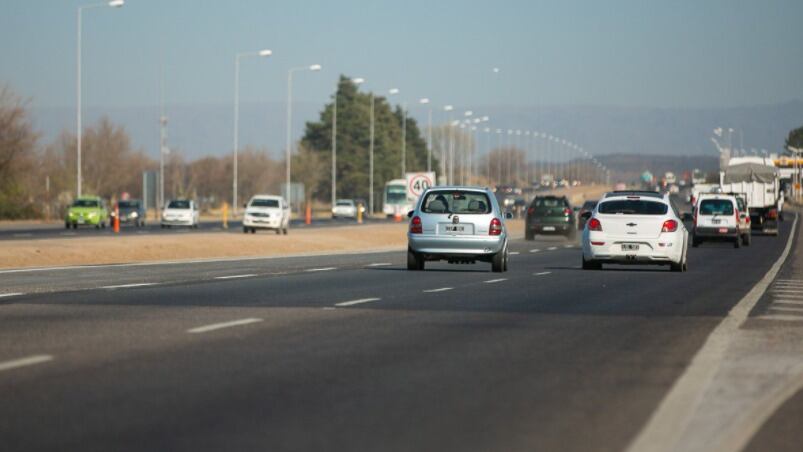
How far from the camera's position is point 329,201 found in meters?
182

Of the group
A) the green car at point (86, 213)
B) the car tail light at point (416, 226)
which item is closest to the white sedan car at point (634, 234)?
the car tail light at point (416, 226)

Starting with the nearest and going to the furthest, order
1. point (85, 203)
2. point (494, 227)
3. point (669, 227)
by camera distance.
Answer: point (494, 227), point (669, 227), point (85, 203)

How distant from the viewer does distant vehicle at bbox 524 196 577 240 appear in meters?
64.9

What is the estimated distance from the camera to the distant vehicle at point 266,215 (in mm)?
66125

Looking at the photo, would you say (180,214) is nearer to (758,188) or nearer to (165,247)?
(758,188)

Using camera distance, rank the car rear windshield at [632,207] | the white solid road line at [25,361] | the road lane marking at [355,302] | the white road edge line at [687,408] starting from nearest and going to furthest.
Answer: the white road edge line at [687,408] → the white solid road line at [25,361] → the road lane marking at [355,302] → the car rear windshield at [632,207]

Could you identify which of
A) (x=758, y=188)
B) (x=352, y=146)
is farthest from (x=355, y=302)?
Answer: (x=352, y=146)

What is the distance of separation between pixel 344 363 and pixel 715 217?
4495 cm

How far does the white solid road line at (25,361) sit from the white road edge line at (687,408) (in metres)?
4.98

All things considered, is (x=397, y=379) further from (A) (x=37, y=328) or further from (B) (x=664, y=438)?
(A) (x=37, y=328)

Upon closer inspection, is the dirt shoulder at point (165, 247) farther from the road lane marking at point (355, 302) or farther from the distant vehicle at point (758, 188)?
the distant vehicle at point (758, 188)

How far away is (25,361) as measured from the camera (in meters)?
12.9

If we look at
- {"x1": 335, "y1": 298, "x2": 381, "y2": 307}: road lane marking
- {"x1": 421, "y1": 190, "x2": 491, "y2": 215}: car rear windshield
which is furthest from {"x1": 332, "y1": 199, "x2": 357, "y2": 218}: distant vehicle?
{"x1": 335, "y1": 298, "x2": 381, "y2": 307}: road lane marking

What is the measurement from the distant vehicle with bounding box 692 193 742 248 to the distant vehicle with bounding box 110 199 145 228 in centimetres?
3823
